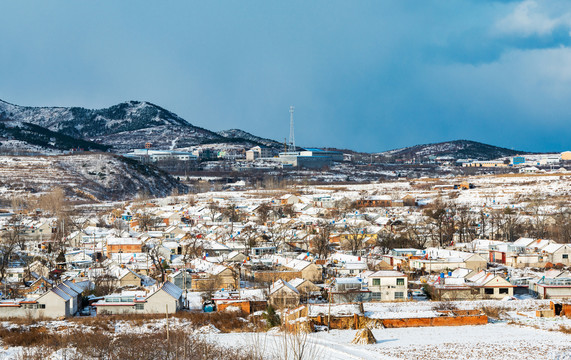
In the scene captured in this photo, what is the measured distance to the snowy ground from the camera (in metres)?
14.2

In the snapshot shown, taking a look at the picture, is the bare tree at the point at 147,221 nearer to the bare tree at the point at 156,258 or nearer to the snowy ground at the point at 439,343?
the bare tree at the point at 156,258

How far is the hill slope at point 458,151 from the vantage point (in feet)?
500

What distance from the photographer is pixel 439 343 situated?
1549 centimetres

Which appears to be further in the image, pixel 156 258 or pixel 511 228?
pixel 511 228

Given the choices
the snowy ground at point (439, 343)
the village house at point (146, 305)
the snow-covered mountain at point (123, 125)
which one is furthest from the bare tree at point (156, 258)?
the snow-covered mountain at point (123, 125)

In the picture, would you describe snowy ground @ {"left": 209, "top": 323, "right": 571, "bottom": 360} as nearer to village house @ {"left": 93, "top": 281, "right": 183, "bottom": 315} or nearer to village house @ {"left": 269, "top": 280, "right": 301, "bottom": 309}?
village house @ {"left": 269, "top": 280, "right": 301, "bottom": 309}

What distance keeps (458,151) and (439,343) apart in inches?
5802

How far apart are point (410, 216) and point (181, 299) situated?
23.5 m

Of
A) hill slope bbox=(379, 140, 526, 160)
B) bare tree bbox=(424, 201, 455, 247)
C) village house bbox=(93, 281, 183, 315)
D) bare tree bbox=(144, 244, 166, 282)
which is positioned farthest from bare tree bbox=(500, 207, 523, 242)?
hill slope bbox=(379, 140, 526, 160)

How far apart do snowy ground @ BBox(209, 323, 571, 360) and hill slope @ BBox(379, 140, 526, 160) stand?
5239 inches

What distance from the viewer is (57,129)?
588ft

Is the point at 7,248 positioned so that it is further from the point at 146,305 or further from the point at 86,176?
the point at 86,176

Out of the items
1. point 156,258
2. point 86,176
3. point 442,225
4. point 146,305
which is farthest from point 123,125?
point 146,305

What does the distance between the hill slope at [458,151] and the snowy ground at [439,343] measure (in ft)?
437
